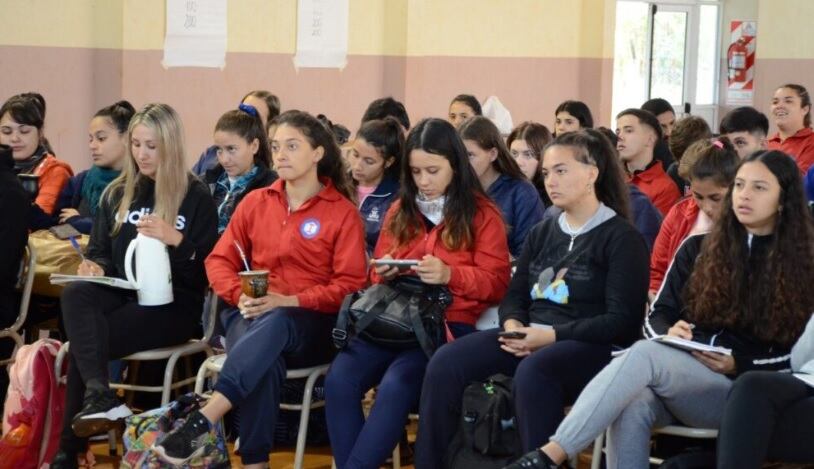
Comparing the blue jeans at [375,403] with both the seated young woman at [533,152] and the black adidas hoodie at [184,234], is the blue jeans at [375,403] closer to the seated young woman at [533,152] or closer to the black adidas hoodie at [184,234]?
the black adidas hoodie at [184,234]

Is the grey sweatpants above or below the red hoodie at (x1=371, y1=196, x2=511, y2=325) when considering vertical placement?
below

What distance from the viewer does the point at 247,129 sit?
16.2 ft

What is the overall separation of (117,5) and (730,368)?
4.86 m

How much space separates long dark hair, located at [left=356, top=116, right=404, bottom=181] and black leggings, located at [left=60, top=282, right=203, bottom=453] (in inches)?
41.4

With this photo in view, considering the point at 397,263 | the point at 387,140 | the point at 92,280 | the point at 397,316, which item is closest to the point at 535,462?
the point at 397,316

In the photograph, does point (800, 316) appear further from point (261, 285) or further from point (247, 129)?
point (247, 129)

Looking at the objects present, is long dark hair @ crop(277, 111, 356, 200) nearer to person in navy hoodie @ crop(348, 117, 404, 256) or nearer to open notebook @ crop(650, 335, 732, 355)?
person in navy hoodie @ crop(348, 117, 404, 256)

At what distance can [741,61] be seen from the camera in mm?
10797

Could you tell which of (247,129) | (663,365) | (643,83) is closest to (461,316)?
(663,365)

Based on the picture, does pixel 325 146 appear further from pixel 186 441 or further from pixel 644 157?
pixel 644 157

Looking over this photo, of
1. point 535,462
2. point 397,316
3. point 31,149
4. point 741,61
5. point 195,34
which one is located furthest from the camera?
point 741,61

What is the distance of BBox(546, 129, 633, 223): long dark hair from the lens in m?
3.85

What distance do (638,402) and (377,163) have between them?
1.76 m

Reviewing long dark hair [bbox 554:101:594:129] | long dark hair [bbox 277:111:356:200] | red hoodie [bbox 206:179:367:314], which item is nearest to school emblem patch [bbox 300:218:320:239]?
red hoodie [bbox 206:179:367:314]
